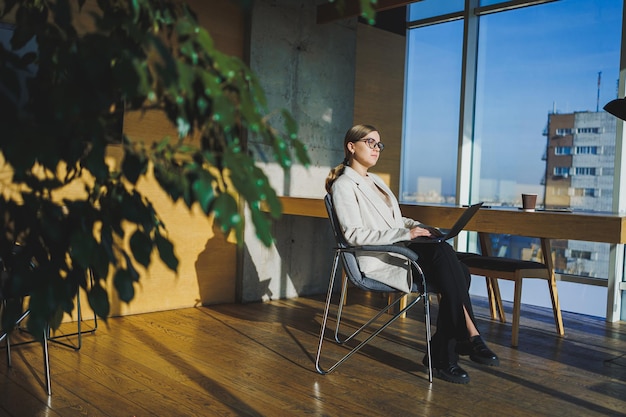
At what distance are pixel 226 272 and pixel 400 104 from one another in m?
2.43

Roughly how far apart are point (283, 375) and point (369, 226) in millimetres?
886

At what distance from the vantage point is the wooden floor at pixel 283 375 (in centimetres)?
273

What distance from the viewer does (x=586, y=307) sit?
16.8 ft

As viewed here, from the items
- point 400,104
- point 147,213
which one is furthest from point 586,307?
point 147,213

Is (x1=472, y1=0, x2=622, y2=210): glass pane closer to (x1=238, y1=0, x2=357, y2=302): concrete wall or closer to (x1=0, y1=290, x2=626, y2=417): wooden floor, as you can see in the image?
(x1=238, y1=0, x2=357, y2=302): concrete wall

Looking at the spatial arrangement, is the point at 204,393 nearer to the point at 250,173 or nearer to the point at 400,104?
the point at 250,173

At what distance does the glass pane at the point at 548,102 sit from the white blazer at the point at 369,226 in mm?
2341

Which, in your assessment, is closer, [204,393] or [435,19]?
[204,393]

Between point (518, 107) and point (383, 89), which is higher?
point (383, 89)

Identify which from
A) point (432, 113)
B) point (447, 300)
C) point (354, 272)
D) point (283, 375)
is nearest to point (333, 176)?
point (354, 272)

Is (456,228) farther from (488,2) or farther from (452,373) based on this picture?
(488,2)

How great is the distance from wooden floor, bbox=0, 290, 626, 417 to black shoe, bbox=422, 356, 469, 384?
4 cm

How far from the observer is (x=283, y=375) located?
3.18 meters

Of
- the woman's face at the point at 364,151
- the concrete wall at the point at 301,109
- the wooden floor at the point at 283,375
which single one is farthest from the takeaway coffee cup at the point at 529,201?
the concrete wall at the point at 301,109
